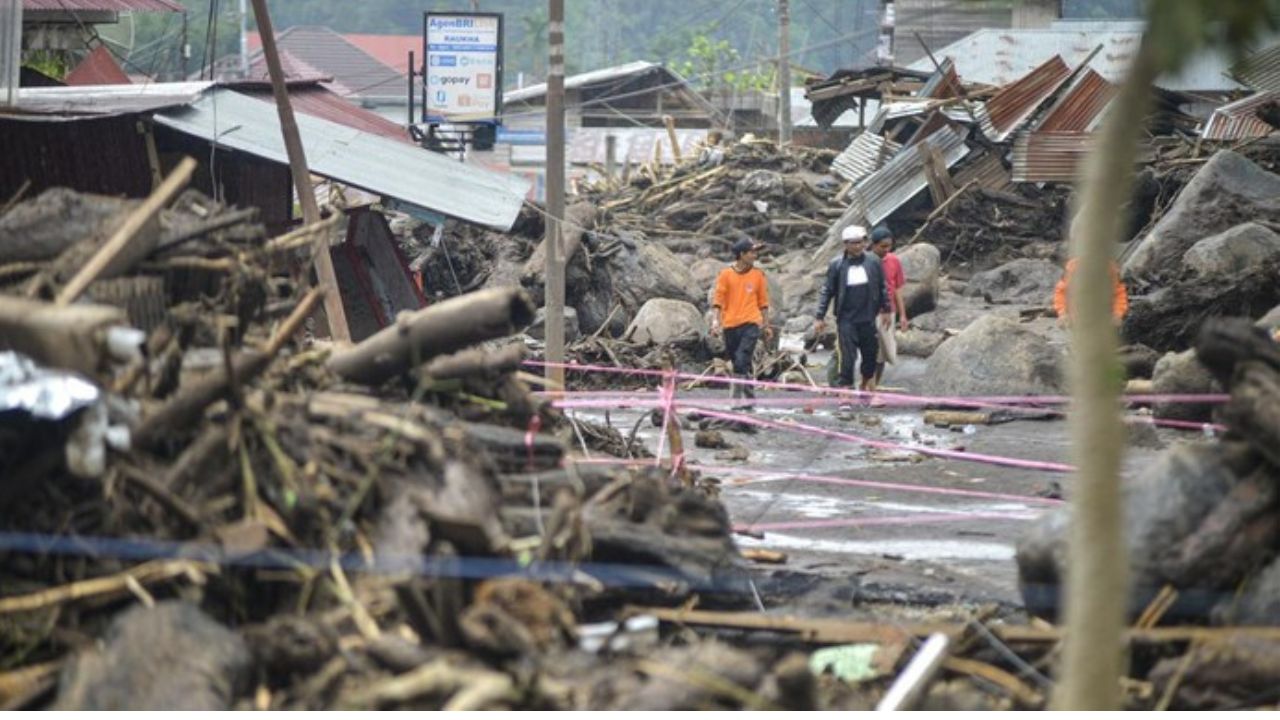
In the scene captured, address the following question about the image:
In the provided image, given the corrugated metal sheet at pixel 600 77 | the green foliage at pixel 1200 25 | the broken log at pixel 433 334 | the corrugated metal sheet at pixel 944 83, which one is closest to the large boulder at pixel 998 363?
the broken log at pixel 433 334

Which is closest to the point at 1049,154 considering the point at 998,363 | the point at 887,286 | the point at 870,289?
the point at 887,286

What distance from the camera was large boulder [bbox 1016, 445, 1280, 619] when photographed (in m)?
7.58

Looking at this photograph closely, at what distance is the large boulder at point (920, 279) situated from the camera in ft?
91.2

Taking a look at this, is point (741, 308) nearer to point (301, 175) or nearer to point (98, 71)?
point (301, 175)

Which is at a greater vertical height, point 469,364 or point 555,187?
point 469,364

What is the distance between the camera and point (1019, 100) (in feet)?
111

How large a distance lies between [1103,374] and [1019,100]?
96.8ft

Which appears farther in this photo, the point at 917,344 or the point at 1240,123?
the point at 1240,123

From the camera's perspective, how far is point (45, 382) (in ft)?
23.0

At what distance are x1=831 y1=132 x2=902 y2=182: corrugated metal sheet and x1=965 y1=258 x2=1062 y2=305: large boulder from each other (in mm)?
6542

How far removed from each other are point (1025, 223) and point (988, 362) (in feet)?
51.2

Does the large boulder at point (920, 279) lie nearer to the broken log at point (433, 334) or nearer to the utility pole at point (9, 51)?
the utility pole at point (9, 51)

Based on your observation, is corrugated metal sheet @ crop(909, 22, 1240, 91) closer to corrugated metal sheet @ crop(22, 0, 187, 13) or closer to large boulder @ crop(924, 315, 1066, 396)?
corrugated metal sheet @ crop(22, 0, 187, 13)

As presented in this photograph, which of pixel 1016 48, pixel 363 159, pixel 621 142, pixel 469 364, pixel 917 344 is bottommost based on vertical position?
pixel 621 142
